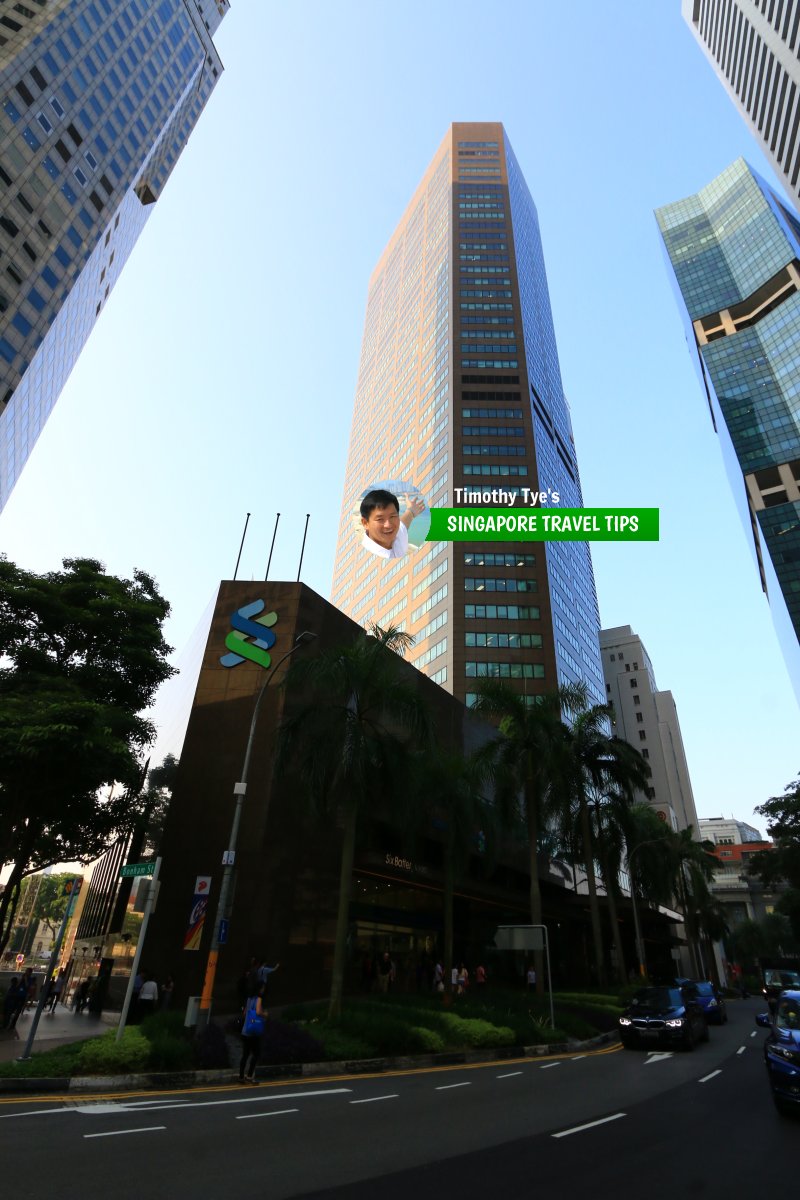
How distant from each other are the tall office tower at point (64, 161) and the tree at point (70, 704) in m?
43.2

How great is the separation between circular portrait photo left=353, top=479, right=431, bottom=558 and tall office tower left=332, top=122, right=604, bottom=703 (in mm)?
1331

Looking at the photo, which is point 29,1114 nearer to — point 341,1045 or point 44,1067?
point 44,1067

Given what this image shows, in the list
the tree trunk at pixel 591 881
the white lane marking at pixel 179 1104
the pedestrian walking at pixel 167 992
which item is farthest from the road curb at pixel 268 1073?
the tree trunk at pixel 591 881

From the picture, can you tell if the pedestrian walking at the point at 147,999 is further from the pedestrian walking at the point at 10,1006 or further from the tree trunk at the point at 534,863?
the tree trunk at the point at 534,863

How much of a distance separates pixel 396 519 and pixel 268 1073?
78.9 metres

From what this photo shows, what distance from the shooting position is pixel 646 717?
415ft

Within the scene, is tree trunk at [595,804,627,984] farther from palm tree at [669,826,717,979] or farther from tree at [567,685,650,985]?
palm tree at [669,826,717,979]

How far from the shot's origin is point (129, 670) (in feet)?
88.8

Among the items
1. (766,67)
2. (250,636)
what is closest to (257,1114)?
(250,636)

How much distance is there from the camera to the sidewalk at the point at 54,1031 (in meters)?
14.6

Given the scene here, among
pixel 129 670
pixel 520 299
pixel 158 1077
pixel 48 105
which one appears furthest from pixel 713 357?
pixel 158 1077

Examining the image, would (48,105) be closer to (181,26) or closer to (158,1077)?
(181,26)

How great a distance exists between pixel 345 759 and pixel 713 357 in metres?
160

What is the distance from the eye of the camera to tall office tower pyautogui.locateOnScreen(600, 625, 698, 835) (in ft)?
398
